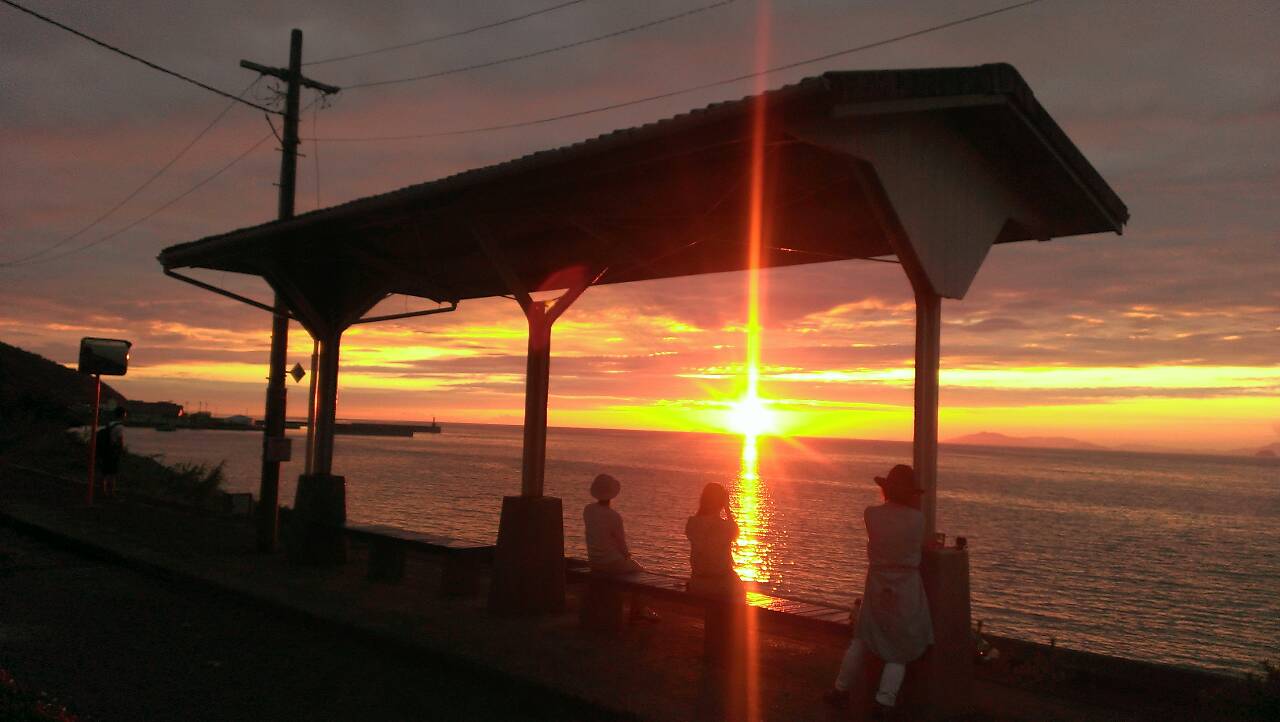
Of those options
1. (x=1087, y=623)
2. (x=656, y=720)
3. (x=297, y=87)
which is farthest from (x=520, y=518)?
(x=1087, y=623)

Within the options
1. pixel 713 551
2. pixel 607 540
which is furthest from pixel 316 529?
pixel 713 551

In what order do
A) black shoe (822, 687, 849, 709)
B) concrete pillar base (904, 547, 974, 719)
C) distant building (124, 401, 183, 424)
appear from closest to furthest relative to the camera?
concrete pillar base (904, 547, 974, 719) → black shoe (822, 687, 849, 709) → distant building (124, 401, 183, 424)

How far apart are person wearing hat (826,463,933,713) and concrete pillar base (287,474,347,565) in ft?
22.6

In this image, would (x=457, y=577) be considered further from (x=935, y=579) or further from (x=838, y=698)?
(x=935, y=579)

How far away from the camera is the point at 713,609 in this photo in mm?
7141

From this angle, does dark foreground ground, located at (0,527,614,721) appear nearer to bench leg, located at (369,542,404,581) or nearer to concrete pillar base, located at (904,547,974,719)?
bench leg, located at (369,542,404,581)

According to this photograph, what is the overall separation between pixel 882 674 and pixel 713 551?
6.70 feet

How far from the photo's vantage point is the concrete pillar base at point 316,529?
10914 mm

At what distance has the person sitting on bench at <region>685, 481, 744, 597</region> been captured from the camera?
296 inches

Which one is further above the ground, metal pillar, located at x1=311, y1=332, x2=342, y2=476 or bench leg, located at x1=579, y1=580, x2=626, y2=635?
metal pillar, located at x1=311, y1=332, x2=342, y2=476

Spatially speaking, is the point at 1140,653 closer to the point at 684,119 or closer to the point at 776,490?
the point at 684,119

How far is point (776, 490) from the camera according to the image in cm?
7894

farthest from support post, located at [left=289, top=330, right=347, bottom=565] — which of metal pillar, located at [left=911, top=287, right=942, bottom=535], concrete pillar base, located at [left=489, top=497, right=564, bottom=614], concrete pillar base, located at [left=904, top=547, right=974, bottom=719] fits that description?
concrete pillar base, located at [left=904, top=547, right=974, bottom=719]

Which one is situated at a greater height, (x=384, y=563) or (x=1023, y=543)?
(x=384, y=563)
